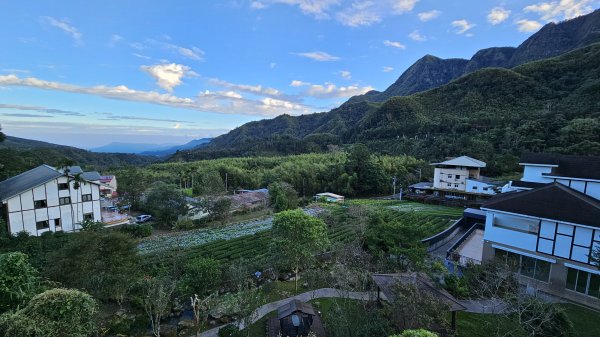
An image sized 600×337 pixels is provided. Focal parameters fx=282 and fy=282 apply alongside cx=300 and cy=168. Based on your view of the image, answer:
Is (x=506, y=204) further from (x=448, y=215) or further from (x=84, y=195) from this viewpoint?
(x=84, y=195)

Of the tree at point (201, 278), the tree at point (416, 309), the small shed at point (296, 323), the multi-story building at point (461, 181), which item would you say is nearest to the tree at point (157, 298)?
the tree at point (201, 278)

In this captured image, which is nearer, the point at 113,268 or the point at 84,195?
the point at 113,268

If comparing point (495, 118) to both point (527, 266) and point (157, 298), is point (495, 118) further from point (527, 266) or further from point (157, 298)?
point (157, 298)

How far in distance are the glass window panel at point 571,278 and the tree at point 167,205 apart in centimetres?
3138

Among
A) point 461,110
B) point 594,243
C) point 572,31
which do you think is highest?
point 572,31

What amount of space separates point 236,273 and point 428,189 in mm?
39695

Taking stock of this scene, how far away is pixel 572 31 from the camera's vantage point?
134 metres

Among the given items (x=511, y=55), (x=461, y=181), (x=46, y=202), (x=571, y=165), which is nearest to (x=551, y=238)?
(x=571, y=165)

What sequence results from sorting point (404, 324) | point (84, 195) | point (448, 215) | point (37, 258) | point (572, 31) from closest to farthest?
point (404, 324)
point (37, 258)
point (84, 195)
point (448, 215)
point (572, 31)

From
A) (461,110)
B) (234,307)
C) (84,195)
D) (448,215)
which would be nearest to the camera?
(234,307)

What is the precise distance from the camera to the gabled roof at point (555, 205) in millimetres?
13039

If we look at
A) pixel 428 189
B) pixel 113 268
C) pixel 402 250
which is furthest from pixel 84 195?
pixel 428 189

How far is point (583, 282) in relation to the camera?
13.2 meters

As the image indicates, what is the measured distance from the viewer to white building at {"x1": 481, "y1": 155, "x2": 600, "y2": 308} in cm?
1305
